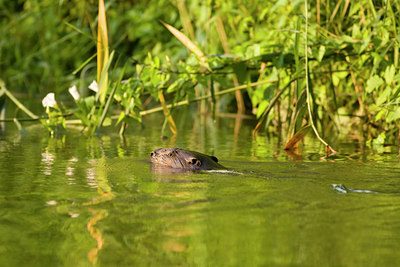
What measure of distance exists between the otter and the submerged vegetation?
723mm

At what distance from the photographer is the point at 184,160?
4445mm

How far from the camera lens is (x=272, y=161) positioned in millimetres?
4824

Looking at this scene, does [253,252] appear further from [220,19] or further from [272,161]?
[220,19]

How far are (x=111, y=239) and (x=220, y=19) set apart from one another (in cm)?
615

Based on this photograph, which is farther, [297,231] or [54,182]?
[54,182]

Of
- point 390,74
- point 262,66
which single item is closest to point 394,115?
point 390,74

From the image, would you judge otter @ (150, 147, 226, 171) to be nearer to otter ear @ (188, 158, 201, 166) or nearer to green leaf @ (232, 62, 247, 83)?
otter ear @ (188, 158, 201, 166)

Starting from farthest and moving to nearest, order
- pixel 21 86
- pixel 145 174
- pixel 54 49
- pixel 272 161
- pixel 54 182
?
pixel 21 86 < pixel 54 49 < pixel 272 161 < pixel 145 174 < pixel 54 182

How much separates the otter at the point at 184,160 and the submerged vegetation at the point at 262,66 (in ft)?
2.37

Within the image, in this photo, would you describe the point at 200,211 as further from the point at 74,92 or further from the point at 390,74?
the point at 74,92

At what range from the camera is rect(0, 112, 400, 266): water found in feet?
7.90

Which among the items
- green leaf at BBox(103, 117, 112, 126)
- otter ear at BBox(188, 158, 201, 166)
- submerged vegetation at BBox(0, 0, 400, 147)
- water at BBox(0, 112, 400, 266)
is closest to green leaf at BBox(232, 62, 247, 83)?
submerged vegetation at BBox(0, 0, 400, 147)

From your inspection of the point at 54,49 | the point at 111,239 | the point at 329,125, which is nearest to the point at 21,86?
the point at 54,49

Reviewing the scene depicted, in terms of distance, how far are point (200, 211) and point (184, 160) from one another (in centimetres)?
140
